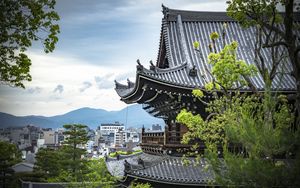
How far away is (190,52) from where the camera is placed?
1847 cm

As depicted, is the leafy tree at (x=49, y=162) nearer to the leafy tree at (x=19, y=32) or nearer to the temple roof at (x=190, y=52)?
the temple roof at (x=190, y=52)

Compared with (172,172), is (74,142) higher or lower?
higher

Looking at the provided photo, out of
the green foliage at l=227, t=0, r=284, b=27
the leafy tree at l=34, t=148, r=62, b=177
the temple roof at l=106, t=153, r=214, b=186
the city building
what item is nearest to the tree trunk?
the green foliage at l=227, t=0, r=284, b=27

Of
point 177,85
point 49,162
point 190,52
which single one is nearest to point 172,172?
point 177,85

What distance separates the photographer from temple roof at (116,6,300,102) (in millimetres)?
15562

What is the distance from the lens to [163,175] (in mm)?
14852

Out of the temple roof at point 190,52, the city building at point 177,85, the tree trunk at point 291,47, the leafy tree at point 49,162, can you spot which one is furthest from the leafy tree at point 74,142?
the tree trunk at point 291,47

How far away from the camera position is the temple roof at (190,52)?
51.1 ft

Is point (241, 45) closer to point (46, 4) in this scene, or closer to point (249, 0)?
point (249, 0)

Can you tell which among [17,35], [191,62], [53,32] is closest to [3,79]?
[17,35]

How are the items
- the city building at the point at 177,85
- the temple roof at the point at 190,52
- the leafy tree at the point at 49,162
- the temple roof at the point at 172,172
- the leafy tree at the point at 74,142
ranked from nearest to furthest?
1. the temple roof at the point at 172,172
2. the city building at the point at 177,85
3. the temple roof at the point at 190,52
4. the leafy tree at the point at 74,142
5. the leafy tree at the point at 49,162

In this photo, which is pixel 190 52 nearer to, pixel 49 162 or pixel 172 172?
pixel 172 172

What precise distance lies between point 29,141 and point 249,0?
86.9 metres

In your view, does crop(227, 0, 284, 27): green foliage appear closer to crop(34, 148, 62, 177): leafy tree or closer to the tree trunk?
the tree trunk
